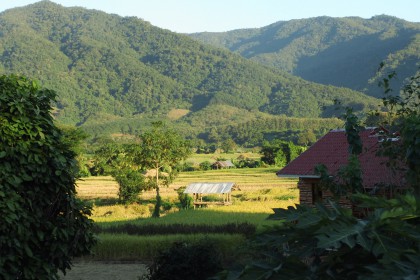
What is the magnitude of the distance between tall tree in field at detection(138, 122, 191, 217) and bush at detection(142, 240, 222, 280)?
30.7m

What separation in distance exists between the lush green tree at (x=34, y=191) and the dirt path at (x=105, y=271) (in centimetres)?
723

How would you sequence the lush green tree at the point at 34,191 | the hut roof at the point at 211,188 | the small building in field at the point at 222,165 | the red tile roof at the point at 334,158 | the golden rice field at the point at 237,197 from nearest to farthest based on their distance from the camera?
the lush green tree at the point at 34,191, the red tile roof at the point at 334,158, the golden rice field at the point at 237,197, the hut roof at the point at 211,188, the small building in field at the point at 222,165

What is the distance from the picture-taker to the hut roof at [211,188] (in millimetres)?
44562

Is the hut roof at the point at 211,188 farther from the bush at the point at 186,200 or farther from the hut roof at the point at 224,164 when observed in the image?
the hut roof at the point at 224,164

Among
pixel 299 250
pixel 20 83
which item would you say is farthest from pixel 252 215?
pixel 299 250

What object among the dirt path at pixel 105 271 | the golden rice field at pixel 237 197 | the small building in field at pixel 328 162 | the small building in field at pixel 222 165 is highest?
the small building in field at pixel 328 162

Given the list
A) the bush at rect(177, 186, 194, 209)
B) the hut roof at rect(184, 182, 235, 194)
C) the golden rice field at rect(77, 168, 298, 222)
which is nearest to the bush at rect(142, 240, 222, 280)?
the golden rice field at rect(77, 168, 298, 222)

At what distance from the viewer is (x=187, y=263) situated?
38.7 ft

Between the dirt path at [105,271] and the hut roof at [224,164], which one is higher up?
the dirt path at [105,271]

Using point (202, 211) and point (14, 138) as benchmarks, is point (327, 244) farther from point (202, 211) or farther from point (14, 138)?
point (202, 211)

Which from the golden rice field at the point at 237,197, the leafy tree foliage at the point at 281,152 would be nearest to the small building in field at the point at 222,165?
the leafy tree foliage at the point at 281,152

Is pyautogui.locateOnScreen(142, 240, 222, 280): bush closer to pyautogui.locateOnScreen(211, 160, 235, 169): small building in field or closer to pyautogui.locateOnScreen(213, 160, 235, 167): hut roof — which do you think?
pyautogui.locateOnScreen(211, 160, 235, 169): small building in field

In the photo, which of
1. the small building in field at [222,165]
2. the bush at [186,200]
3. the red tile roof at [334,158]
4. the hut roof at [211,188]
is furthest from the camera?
the small building in field at [222,165]

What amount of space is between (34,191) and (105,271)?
1036 centimetres
